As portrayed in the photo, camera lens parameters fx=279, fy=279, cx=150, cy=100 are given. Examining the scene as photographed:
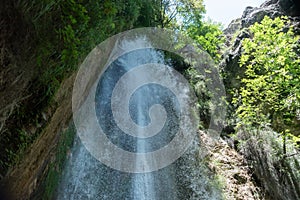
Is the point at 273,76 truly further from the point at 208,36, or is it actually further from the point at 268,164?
the point at 208,36

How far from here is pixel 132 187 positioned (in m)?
6.18

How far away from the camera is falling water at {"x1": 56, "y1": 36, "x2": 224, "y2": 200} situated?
5.90 meters

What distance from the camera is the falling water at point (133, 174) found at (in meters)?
5.90

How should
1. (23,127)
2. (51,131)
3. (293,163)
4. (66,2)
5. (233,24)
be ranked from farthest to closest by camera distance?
1. (233,24)
2. (293,163)
3. (51,131)
4. (23,127)
5. (66,2)

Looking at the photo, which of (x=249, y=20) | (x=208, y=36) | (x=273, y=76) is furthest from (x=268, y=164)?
(x=249, y=20)

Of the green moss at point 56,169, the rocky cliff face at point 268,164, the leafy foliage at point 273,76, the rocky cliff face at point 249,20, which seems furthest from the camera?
the rocky cliff face at point 249,20

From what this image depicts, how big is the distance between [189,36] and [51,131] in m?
8.07

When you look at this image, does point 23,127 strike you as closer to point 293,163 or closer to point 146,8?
point 293,163

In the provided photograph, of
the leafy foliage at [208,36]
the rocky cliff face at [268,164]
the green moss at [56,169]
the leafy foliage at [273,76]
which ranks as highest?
the leafy foliage at [208,36]

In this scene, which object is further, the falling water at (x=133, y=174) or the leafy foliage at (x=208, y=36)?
the leafy foliage at (x=208, y=36)

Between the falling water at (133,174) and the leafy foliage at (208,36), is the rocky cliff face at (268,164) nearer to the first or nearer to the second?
the leafy foliage at (208,36)

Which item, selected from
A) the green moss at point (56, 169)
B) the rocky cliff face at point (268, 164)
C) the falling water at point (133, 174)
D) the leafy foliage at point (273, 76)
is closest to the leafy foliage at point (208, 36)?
the rocky cliff face at point (268, 164)

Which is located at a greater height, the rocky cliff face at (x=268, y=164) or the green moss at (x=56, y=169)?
the green moss at (x=56, y=169)

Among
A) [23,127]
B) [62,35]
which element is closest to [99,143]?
[23,127]
